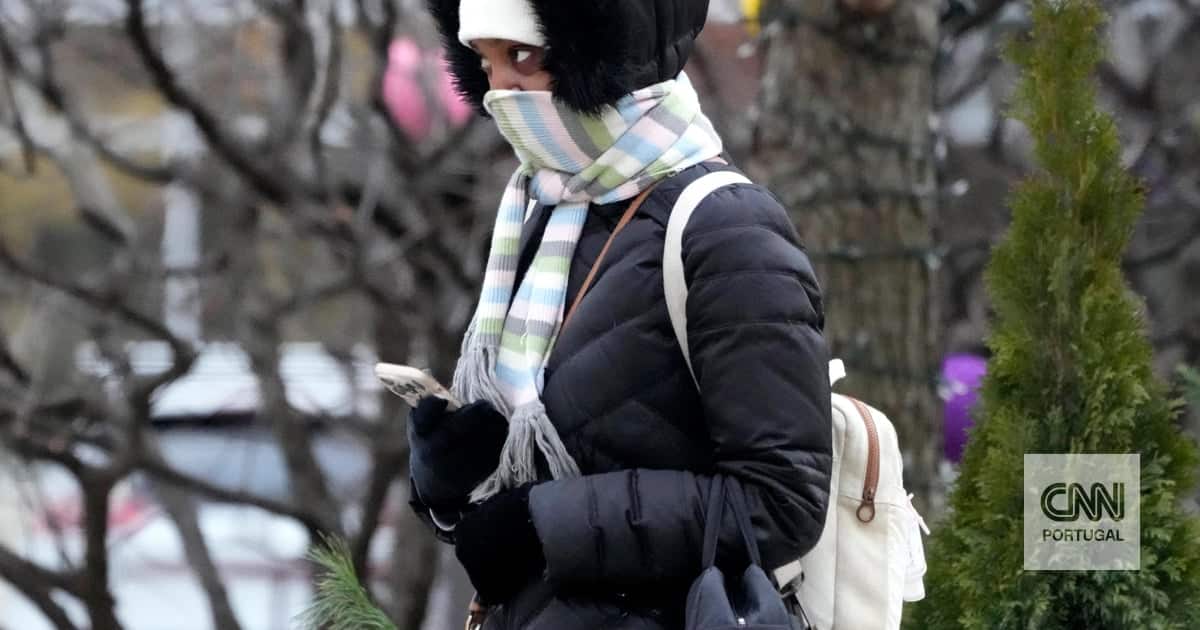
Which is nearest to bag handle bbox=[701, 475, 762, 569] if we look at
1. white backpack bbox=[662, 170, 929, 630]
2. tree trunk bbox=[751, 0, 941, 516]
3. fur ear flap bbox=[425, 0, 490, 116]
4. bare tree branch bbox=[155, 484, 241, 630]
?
white backpack bbox=[662, 170, 929, 630]

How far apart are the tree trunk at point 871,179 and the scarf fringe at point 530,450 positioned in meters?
2.42

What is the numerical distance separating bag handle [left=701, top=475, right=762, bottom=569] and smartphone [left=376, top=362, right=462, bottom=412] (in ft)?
1.19

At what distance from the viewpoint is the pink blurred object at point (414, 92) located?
7496 millimetres

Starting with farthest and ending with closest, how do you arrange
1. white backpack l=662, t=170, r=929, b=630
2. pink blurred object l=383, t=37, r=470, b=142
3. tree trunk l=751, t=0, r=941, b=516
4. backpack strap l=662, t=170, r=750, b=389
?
pink blurred object l=383, t=37, r=470, b=142
tree trunk l=751, t=0, r=941, b=516
white backpack l=662, t=170, r=929, b=630
backpack strap l=662, t=170, r=750, b=389

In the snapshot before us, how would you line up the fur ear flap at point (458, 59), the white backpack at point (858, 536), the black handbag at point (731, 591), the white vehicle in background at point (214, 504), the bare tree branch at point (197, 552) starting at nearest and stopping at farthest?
1. the black handbag at point (731, 591)
2. the white backpack at point (858, 536)
3. the fur ear flap at point (458, 59)
4. the bare tree branch at point (197, 552)
5. the white vehicle in background at point (214, 504)

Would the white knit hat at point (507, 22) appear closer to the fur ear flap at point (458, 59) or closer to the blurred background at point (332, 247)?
the fur ear flap at point (458, 59)

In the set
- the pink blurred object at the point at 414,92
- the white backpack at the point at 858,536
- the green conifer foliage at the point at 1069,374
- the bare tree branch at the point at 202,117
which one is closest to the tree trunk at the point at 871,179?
the green conifer foliage at the point at 1069,374

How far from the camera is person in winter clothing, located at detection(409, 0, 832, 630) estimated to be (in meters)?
2.03

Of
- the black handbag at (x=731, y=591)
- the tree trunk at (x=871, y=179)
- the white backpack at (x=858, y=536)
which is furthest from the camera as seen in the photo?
the tree trunk at (x=871, y=179)

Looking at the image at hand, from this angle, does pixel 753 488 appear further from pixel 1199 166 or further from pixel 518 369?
pixel 1199 166

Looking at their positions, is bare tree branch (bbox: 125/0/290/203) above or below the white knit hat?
above

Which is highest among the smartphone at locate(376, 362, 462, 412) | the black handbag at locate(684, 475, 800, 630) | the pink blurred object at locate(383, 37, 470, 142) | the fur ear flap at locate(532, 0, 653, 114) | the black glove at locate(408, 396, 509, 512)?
the pink blurred object at locate(383, 37, 470, 142)

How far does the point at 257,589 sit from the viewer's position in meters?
9.25

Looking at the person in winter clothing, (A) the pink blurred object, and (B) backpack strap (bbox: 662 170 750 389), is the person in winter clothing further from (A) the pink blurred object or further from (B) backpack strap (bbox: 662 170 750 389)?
(A) the pink blurred object
